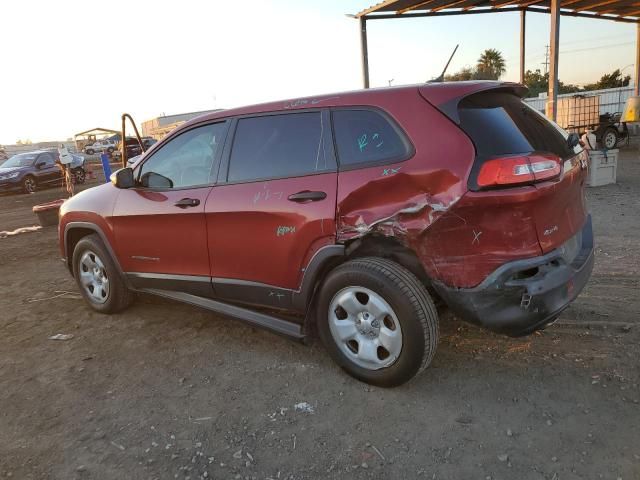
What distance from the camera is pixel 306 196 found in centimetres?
299

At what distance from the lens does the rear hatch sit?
8.05 feet

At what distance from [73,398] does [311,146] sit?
2288 millimetres

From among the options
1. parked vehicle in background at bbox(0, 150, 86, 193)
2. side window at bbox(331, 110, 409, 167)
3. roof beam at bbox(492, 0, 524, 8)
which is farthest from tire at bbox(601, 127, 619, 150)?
parked vehicle in background at bbox(0, 150, 86, 193)

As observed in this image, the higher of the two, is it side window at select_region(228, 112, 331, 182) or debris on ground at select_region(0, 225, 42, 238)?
side window at select_region(228, 112, 331, 182)

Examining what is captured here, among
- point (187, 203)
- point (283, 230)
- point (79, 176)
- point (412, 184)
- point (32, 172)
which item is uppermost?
point (412, 184)

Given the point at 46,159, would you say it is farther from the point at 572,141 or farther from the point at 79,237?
the point at 572,141

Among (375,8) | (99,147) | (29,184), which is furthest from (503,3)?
(99,147)

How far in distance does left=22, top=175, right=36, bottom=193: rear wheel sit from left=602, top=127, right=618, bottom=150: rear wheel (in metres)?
20.6

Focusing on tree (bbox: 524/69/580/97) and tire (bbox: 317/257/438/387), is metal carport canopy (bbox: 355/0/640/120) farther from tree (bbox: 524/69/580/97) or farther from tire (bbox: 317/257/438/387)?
tree (bbox: 524/69/580/97)

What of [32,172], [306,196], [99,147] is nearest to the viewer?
[306,196]

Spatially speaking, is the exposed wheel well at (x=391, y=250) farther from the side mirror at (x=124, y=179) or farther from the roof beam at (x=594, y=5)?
the roof beam at (x=594, y=5)

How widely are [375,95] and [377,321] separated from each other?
136 cm

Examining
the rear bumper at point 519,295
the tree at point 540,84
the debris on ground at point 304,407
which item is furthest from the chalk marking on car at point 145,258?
the tree at point 540,84

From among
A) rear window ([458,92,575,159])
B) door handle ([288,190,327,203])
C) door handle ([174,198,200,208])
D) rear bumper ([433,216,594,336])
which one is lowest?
rear bumper ([433,216,594,336])
